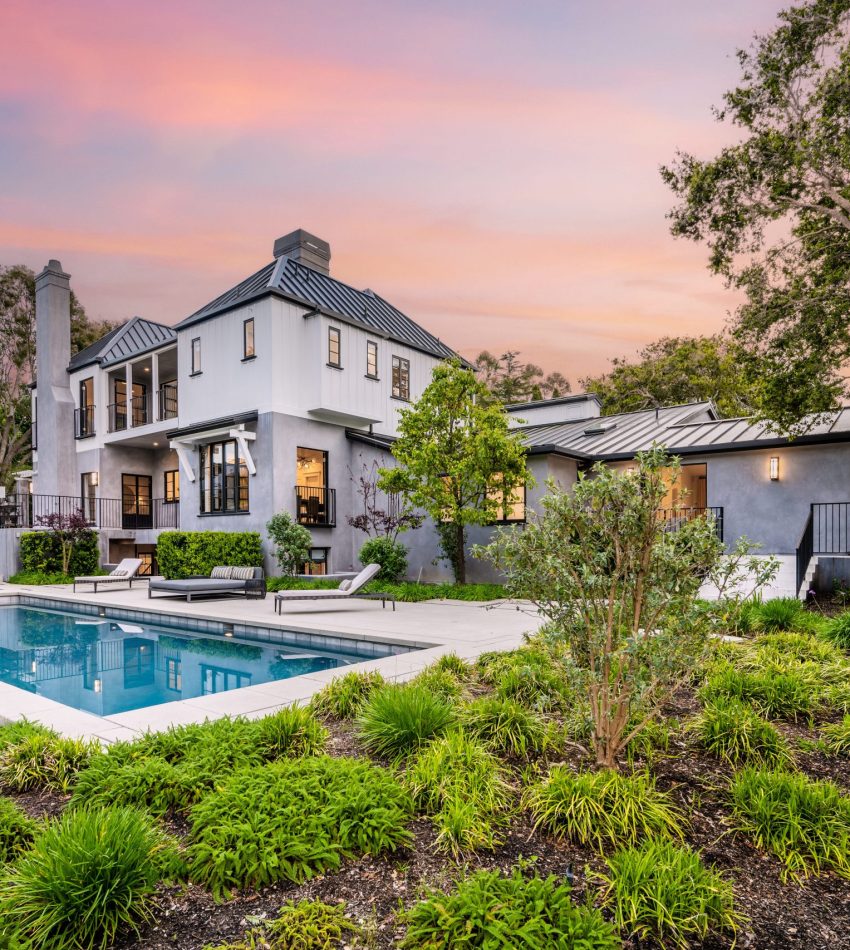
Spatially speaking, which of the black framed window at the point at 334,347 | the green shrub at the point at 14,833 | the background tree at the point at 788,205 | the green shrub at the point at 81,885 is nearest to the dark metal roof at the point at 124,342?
the black framed window at the point at 334,347

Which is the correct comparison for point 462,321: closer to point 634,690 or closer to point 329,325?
point 329,325

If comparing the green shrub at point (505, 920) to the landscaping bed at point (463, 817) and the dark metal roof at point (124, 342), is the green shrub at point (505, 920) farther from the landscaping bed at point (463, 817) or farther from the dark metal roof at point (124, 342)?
the dark metal roof at point (124, 342)

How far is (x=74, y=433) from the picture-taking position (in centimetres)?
2219

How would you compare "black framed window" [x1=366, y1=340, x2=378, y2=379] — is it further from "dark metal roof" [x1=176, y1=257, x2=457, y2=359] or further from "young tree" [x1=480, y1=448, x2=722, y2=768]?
"young tree" [x1=480, y1=448, x2=722, y2=768]

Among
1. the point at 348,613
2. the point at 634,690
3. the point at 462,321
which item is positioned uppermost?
the point at 462,321

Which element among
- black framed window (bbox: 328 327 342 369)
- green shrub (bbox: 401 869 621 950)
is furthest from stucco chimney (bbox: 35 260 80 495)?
green shrub (bbox: 401 869 621 950)

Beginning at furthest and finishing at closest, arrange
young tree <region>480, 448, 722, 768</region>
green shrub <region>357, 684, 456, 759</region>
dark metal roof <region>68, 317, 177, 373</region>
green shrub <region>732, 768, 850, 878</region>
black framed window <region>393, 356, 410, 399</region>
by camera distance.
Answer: dark metal roof <region>68, 317, 177, 373</region> → black framed window <region>393, 356, 410, 399</region> → green shrub <region>357, 684, 456, 759</region> → young tree <region>480, 448, 722, 768</region> → green shrub <region>732, 768, 850, 878</region>

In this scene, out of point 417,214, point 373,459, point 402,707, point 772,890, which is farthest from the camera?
point 373,459

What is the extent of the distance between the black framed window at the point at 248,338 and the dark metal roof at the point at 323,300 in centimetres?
54

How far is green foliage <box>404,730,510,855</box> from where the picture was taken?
2.61 meters

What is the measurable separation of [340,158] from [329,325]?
13.4 ft

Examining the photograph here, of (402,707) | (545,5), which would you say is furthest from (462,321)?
(402,707)

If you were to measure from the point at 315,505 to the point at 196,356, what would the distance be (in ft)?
19.0

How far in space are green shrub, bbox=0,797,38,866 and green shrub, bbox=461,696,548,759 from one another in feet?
7.46
